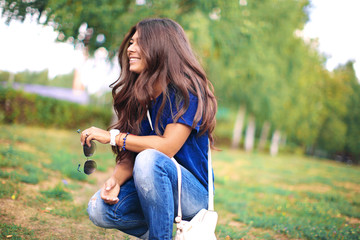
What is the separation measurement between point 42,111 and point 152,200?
12.6 meters

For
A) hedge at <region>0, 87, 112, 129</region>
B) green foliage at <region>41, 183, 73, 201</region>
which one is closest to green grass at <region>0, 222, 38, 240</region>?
green foliage at <region>41, 183, 73, 201</region>

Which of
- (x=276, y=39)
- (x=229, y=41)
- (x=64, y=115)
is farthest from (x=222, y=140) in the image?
(x=229, y=41)

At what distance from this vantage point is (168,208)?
1.75m

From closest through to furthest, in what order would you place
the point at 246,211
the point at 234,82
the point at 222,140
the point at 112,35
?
the point at 246,211 < the point at 112,35 < the point at 234,82 < the point at 222,140

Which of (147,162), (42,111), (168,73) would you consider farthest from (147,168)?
(42,111)

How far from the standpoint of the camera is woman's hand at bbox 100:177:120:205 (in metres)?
1.86

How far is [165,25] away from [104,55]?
445cm

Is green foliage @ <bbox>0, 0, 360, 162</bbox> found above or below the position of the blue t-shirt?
above

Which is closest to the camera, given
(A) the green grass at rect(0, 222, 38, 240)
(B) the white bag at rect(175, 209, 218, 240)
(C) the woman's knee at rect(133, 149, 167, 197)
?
(B) the white bag at rect(175, 209, 218, 240)

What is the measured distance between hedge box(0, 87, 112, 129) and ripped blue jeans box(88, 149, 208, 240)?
8228 mm

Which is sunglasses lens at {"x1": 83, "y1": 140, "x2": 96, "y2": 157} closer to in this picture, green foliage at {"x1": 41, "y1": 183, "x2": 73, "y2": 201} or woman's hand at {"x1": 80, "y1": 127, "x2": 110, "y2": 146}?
woman's hand at {"x1": 80, "y1": 127, "x2": 110, "y2": 146}

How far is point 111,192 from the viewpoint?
6.30ft

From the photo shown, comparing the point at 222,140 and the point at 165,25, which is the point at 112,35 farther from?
the point at 222,140

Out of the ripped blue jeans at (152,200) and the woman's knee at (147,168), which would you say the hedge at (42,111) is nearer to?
the ripped blue jeans at (152,200)
